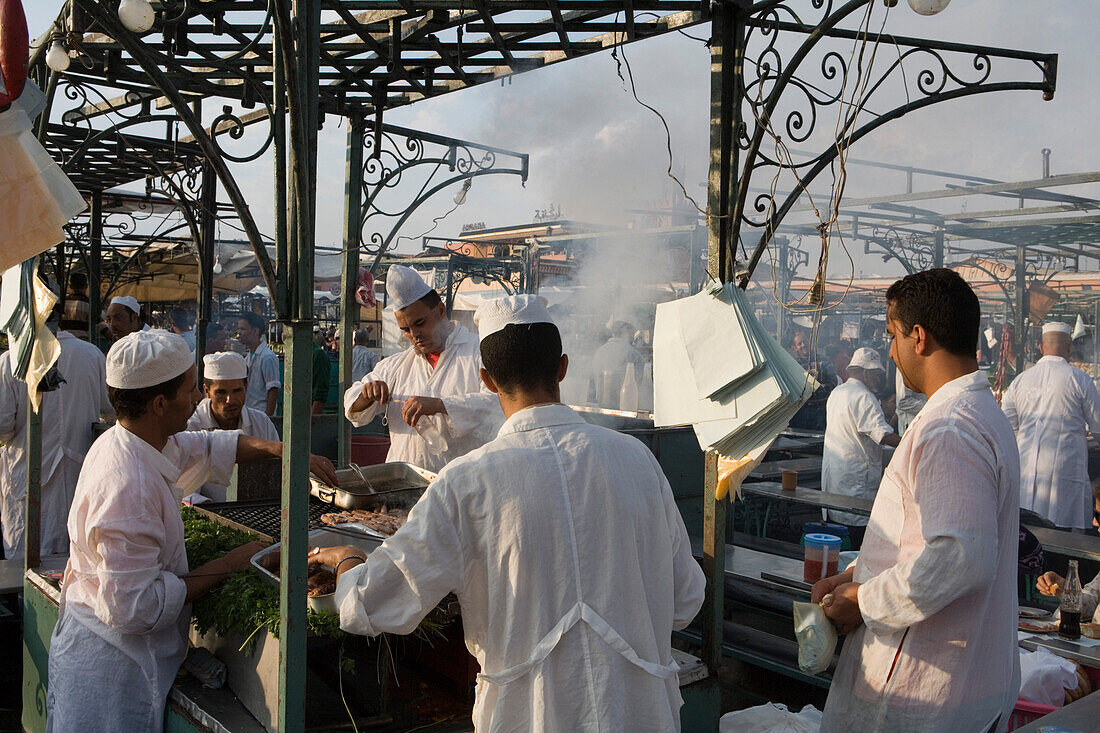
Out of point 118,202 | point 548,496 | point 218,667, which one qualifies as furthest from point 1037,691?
point 118,202

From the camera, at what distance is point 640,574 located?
1961 mm

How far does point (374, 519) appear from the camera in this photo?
328 cm

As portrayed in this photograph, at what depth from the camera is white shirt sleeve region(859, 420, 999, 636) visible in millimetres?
2072

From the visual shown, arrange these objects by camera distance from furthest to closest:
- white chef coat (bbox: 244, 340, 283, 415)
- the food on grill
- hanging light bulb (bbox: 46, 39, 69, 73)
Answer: white chef coat (bbox: 244, 340, 283, 415), hanging light bulb (bbox: 46, 39, 69, 73), the food on grill

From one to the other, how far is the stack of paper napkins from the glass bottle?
1.80m

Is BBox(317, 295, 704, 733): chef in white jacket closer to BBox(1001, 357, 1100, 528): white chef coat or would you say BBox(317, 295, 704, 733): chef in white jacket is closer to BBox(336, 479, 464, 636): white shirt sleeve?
BBox(336, 479, 464, 636): white shirt sleeve

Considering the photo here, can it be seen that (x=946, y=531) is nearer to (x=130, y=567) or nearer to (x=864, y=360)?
(x=130, y=567)

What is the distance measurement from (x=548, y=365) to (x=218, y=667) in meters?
1.66

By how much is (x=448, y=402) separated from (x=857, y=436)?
4.06 meters

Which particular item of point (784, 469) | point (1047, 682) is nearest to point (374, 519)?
point (1047, 682)

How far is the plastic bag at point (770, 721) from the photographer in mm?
2932

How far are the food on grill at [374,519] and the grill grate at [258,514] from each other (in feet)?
0.29

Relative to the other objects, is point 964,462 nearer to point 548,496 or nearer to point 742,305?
point 742,305

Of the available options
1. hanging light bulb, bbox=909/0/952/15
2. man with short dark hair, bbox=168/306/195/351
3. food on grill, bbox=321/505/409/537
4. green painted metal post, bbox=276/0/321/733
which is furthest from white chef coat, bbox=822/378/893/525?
man with short dark hair, bbox=168/306/195/351
